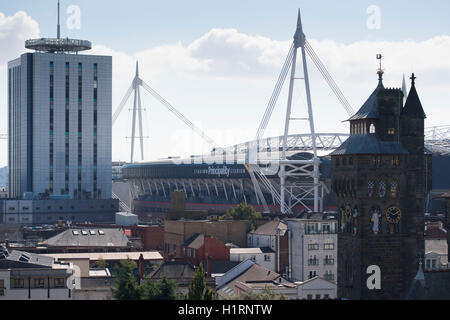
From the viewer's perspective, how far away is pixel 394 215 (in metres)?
88.8

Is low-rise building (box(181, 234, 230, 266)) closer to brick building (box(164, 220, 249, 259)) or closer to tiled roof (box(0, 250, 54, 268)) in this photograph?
brick building (box(164, 220, 249, 259))

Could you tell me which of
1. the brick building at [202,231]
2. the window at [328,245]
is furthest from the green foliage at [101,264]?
the window at [328,245]

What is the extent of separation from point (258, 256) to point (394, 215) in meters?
47.2

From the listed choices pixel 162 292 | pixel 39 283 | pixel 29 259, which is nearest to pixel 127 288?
pixel 162 292

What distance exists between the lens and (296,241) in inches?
5167

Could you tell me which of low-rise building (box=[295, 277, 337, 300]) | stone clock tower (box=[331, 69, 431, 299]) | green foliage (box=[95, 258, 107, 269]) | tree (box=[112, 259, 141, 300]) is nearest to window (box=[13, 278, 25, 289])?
tree (box=[112, 259, 141, 300])

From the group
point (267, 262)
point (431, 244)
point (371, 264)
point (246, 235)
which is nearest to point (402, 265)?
point (371, 264)

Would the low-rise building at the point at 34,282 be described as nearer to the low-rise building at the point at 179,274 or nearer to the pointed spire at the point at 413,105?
the low-rise building at the point at 179,274

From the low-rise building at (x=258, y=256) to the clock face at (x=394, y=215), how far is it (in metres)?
45.5

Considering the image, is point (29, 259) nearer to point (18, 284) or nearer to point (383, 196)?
point (18, 284)

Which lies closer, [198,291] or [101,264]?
[198,291]

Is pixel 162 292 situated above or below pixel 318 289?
above
